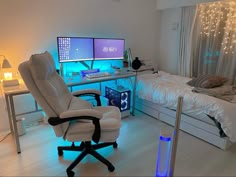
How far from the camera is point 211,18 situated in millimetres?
3021

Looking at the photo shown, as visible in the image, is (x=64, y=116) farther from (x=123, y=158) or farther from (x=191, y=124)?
(x=191, y=124)

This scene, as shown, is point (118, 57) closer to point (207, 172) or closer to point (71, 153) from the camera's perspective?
point (71, 153)

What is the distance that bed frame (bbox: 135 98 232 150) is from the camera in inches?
86.8

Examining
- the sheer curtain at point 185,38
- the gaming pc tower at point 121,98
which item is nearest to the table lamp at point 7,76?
the gaming pc tower at point 121,98

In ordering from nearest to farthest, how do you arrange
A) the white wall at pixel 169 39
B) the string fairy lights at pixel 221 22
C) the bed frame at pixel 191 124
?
the bed frame at pixel 191 124, the string fairy lights at pixel 221 22, the white wall at pixel 169 39

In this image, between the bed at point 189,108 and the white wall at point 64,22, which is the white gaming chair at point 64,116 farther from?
the bed at point 189,108

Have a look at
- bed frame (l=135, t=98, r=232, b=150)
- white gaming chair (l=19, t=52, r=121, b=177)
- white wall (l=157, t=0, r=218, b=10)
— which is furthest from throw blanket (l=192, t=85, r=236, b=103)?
white wall (l=157, t=0, r=218, b=10)

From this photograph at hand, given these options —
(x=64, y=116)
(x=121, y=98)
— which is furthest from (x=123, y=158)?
(x=121, y=98)

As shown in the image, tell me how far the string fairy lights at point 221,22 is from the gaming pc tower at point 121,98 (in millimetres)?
1683

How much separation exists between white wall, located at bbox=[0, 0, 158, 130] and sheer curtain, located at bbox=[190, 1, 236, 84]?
3.26 feet

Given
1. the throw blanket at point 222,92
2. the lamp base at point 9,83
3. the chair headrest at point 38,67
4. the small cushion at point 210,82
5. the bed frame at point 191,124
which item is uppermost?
the chair headrest at point 38,67

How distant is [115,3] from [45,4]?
1164 mm

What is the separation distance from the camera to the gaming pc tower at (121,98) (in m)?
2.89

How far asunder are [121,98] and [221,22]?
1.98 m
